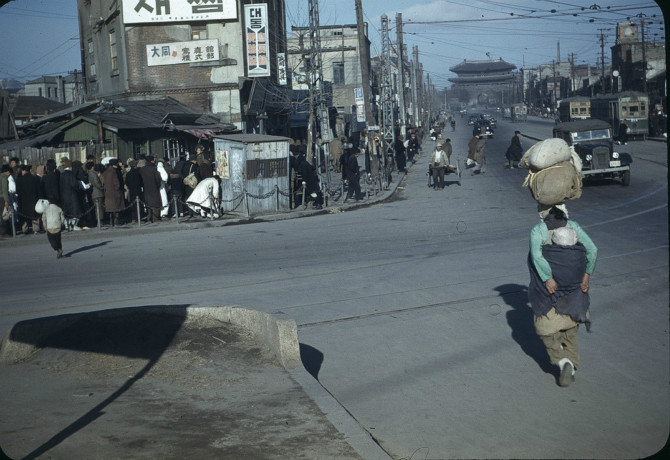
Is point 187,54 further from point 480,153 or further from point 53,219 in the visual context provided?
point 53,219

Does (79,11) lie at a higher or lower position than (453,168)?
higher

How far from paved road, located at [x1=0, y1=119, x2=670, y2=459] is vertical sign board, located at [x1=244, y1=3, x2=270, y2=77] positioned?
11533mm

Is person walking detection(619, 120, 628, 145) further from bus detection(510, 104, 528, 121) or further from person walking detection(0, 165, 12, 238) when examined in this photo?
bus detection(510, 104, 528, 121)

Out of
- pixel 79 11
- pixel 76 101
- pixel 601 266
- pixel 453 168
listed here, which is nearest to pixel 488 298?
pixel 601 266

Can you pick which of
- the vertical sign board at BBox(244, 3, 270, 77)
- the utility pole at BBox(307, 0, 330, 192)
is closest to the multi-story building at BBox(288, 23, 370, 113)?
the vertical sign board at BBox(244, 3, 270, 77)

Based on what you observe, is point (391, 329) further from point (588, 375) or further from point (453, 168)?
point (453, 168)

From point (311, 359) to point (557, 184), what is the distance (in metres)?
3.30

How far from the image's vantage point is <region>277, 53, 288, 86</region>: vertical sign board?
122 ft

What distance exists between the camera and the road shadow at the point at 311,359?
304 inches

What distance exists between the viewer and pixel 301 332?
9.12 meters

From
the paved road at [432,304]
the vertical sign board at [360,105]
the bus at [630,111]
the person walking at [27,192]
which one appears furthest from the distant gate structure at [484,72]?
the person walking at [27,192]

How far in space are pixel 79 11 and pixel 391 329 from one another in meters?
33.1

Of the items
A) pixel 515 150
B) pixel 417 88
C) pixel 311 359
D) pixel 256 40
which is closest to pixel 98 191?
pixel 256 40

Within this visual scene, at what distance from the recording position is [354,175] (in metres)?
25.2
